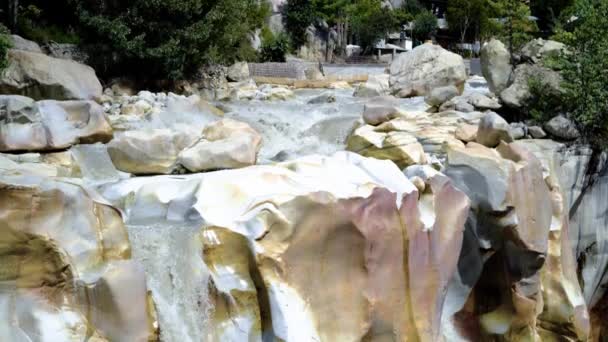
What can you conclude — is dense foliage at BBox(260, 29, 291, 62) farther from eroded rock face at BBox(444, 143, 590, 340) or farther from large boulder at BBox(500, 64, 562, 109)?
eroded rock face at BBox(444, 143, 590, 340)

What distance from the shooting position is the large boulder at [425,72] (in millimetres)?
18062

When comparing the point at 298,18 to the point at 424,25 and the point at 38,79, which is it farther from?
the point at 38,79

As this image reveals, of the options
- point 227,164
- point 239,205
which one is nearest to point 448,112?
point 227,164

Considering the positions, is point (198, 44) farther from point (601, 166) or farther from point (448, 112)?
point (601, 166)

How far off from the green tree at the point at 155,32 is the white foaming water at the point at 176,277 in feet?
42.4

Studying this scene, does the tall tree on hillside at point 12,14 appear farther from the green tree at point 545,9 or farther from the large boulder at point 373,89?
the green tree at point 545,9

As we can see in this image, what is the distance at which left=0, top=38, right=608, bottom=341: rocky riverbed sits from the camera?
219 inches

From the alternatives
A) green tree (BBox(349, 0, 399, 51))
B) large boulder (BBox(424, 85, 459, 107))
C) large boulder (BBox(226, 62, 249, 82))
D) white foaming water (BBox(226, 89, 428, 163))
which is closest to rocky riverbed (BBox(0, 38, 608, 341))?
white foaming water (BBox(226, 89, 428, 163))

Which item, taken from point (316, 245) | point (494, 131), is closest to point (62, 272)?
point (316, 245)

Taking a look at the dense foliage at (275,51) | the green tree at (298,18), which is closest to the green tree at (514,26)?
the dense foliage at (275,51)

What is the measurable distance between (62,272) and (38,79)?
8.94 m

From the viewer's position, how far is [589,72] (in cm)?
1145

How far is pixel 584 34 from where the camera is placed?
1193cm

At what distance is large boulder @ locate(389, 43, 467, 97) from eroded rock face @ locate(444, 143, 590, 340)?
9537 mm
